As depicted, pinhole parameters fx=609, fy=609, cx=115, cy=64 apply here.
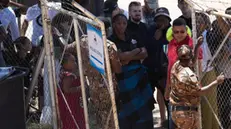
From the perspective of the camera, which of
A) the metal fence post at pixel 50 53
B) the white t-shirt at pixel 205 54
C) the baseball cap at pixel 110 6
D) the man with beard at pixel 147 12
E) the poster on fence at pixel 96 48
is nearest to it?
the poster on fence at pixel 96 48

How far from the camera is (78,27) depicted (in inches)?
244

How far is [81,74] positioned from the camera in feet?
20.0

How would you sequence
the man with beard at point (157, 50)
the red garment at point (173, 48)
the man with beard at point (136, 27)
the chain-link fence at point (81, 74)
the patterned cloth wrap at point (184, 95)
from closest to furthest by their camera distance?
the chain-link fence at point (81, 74) → the patterned cloth wrap at point (184, 95) → the red garment at point (173, 48) → the man with beard at point (136, 27) → the man with beard at point (157, 50)

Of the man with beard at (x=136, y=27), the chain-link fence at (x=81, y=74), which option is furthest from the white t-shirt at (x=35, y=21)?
the chain-link fence at (x=81, y=74)

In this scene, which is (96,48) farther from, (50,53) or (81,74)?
(50,53)

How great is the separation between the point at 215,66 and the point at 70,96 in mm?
1762

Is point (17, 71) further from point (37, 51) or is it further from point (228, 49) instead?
point (228, 49)

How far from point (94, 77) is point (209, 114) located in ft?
5.75

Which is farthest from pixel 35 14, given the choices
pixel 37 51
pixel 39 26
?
pixel 37 51

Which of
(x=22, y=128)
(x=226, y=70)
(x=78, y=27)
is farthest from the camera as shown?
(x=226, y=70)

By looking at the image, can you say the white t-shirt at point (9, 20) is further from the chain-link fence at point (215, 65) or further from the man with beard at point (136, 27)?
the chain-link fence at point (215, 65)

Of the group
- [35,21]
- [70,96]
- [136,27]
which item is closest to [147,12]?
[136,27]

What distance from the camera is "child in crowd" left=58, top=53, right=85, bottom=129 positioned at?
7.04 meters

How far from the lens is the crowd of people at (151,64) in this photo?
21.7ft
